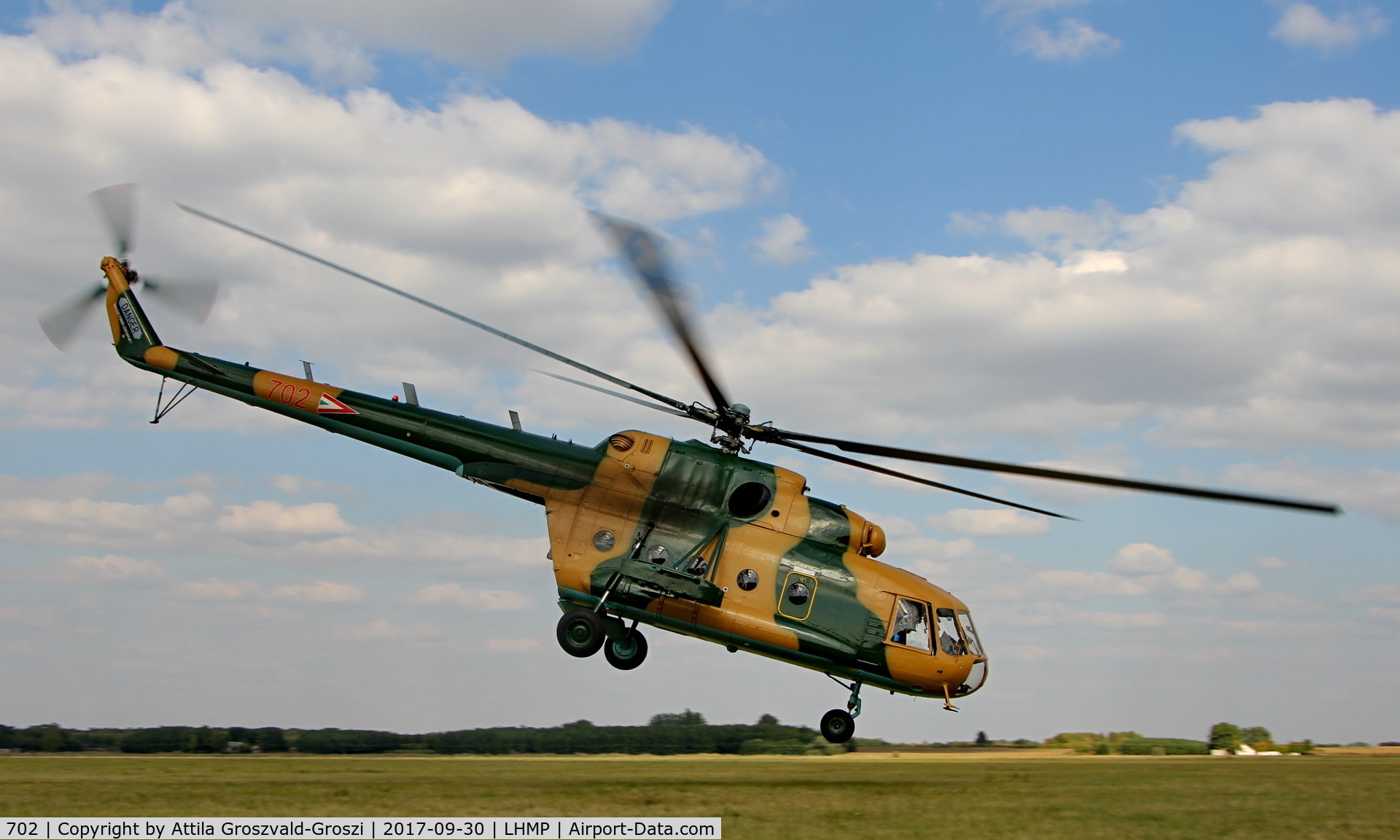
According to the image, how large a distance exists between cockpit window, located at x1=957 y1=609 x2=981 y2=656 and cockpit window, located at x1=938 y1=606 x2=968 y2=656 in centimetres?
14

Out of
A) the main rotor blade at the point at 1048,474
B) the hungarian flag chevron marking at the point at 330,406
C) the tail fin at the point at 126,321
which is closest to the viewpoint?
the main rotor blade at the point at 1048,474

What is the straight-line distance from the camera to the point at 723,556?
1975cm

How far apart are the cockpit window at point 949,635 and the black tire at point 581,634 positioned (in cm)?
645

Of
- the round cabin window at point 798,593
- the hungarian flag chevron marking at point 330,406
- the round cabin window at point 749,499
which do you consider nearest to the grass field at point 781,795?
the round cabin window at point 798,593

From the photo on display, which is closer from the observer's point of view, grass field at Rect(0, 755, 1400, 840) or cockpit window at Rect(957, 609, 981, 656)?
grass field at Rect(0, 755, 1400, 840)

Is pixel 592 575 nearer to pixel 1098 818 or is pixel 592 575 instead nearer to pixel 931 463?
pixel 931 463

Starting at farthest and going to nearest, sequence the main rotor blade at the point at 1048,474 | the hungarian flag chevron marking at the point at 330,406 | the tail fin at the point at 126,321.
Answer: the tail fin at the point at 126,321 → the hungarian flag chevron marking at the point at 330,406 → the main rotor blade at the point at 1048,474

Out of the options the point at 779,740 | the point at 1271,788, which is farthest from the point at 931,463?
the point at 779,740

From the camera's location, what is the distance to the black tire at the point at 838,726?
1981cm

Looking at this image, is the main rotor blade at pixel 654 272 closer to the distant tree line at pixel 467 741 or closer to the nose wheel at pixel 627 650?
the nose wheel at pixel 627 650

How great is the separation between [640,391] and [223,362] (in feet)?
32.8

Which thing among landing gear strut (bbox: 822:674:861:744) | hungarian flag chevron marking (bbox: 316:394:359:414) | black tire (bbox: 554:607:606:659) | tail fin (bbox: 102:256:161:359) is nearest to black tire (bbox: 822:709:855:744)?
landing gear strut (bbox: 822:674:861:744)

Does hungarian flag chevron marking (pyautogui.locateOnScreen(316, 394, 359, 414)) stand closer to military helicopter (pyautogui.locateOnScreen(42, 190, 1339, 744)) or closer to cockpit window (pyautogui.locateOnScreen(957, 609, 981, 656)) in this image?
military helicopter (pyautogui.locateOnScreen(42, 190, 1339, 744))

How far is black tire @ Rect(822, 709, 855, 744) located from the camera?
19.8 m
